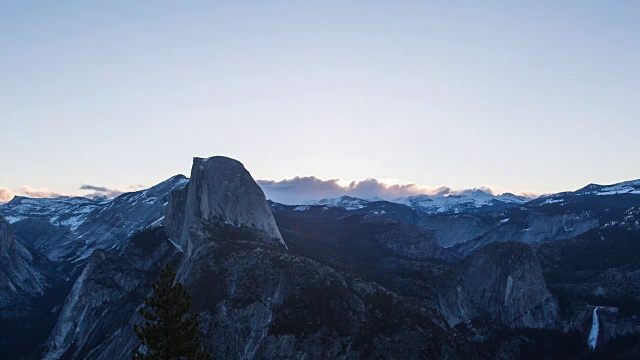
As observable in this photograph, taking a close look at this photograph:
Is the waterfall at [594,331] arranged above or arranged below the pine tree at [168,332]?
below

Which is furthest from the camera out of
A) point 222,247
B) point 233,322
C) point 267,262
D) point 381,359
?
point 222,247

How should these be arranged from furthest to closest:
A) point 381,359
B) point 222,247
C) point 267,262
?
point 222,247
point 267,262
point 381,359

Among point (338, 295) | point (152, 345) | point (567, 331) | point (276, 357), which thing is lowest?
point (567, 331)

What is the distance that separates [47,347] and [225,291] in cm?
8894

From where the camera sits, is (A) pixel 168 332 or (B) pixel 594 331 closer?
(A) pixel 168 332

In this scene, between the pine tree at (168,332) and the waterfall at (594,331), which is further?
the waterfall at (594,331)

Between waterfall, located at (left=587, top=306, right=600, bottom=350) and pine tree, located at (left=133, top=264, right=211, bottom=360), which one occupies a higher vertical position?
pine tree, located at (left=133, top=264, right=211, bottom=360)

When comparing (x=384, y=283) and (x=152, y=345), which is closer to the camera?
(x=152, y=345)

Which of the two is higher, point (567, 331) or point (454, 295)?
point (454, 295)

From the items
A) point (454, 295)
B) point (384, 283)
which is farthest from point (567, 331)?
point (384, 283)

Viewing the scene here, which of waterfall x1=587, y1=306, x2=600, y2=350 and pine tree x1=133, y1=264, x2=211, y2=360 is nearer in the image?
pine tree x1=133, y1=264, x2=211, y2=360

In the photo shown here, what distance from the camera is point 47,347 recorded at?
19488 centimetres

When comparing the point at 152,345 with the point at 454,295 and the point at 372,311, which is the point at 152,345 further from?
the point at 454,295

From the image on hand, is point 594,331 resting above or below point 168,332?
Answer: below
